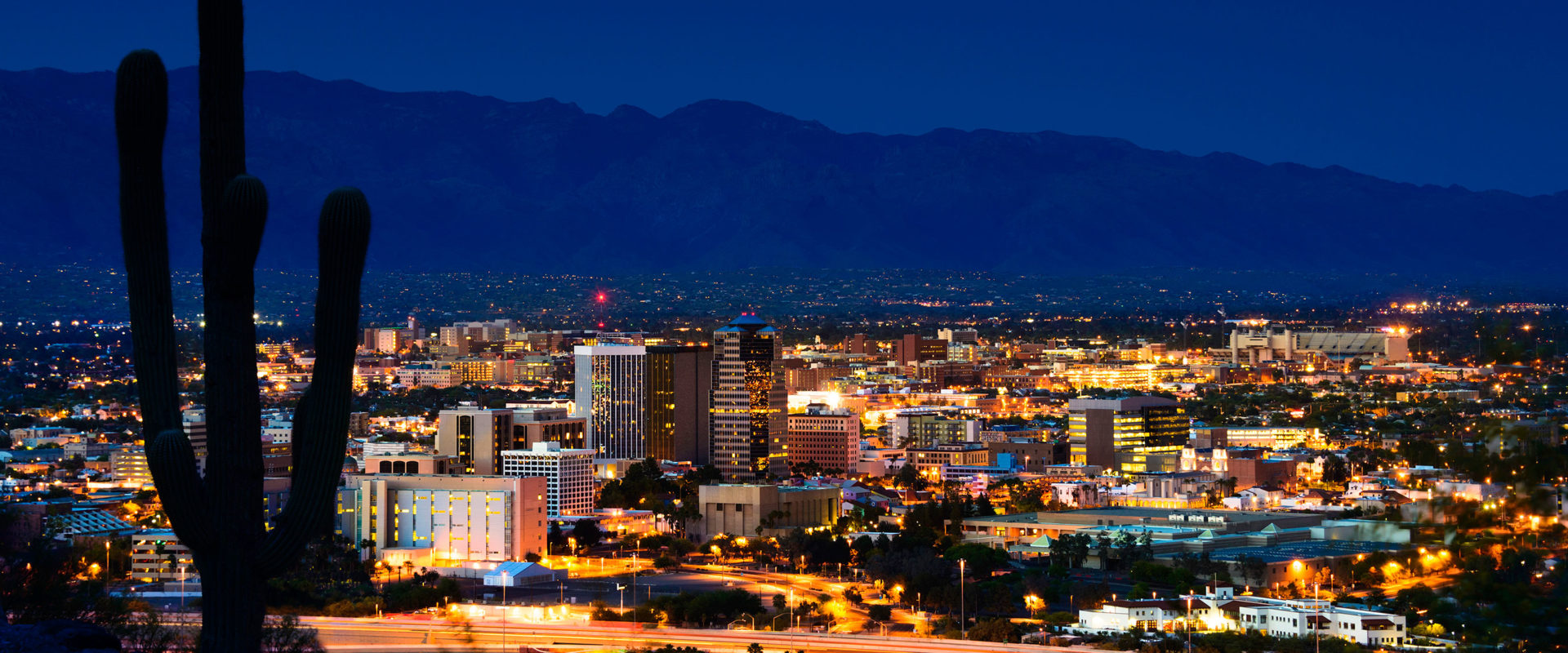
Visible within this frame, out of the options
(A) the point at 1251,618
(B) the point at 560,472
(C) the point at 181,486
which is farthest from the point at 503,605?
(C) the point at 181,486

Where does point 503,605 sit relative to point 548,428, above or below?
below

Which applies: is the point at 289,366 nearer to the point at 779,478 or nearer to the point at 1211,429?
the point at 779,478

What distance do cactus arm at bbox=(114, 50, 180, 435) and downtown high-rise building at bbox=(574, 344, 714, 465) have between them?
77579mm

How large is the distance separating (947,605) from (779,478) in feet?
129

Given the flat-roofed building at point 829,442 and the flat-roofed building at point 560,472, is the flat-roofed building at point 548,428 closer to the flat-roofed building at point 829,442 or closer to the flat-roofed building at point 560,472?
the flat-roofed building at point 560,472

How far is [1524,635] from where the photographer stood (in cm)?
992

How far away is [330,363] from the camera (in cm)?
1545

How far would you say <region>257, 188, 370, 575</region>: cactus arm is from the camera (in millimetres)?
15234

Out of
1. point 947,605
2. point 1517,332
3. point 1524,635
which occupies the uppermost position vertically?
point 1517,332

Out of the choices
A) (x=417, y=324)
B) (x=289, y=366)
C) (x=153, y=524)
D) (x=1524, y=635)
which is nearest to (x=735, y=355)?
(x=153, y=524)

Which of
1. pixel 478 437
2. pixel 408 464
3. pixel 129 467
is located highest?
pixel 478 437

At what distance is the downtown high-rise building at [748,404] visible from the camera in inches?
3482

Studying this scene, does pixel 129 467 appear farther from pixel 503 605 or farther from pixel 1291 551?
pixel 1291 551

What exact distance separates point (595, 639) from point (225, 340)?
27114mm
